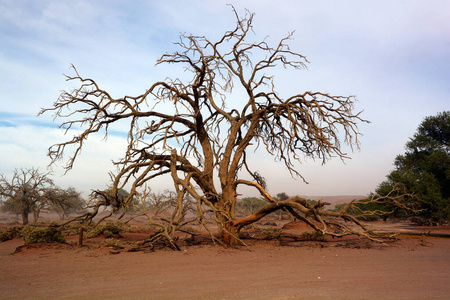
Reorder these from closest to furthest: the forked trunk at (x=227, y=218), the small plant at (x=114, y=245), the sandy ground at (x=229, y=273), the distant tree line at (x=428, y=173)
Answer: the sandy ground at (x=229, y=273) < the small plant at (x=114, y=245) < the forked trunk at (x=227, y=218) < the distant tree line at (x=428, y=173)

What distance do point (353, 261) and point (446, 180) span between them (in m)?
12.4

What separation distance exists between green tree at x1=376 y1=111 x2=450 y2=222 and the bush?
15.8 metres

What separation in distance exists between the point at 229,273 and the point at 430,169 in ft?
54.3

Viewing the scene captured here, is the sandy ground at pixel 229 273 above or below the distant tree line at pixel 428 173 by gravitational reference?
below

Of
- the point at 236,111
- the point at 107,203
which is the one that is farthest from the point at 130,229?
the point at 236,111

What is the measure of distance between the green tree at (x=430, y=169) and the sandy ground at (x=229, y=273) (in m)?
6.42

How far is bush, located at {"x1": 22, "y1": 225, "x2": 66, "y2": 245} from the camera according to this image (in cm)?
1249

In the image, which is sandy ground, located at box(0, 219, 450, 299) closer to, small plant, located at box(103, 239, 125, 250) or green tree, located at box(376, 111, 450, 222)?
small plant, located at box(103, 239, 125, 250)

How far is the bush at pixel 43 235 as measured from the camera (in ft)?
41.0

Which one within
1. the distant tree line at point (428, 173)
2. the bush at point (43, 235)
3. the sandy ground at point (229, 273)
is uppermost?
the distant tree line at point (428, 173)

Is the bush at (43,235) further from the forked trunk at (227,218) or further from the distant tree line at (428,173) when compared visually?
the distant tree line at (428,173)

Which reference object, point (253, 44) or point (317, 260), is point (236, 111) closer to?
point (253, 44)

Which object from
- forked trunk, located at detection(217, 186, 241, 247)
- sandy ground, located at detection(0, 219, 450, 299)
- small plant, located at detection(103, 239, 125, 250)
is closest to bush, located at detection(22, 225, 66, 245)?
sandy ground, located at detection(0, 219, 450, 299)

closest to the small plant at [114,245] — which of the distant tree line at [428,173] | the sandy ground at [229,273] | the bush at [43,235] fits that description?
the sandy ground at [229,273]
